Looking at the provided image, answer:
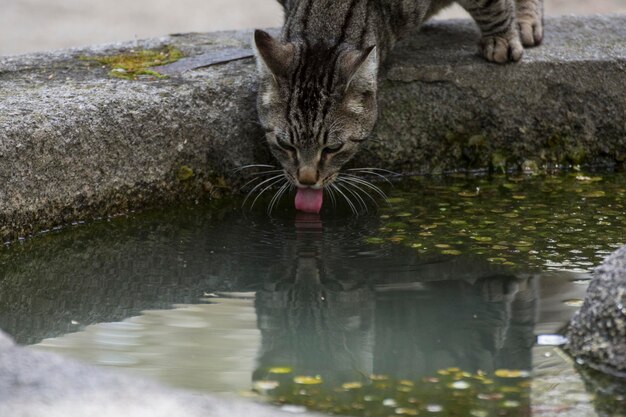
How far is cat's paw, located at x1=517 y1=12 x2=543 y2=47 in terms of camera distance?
478 cm

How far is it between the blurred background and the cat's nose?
4.43 metres

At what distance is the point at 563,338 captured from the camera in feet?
8.98

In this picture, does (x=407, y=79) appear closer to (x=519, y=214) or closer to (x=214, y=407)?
(x=519, y=214)

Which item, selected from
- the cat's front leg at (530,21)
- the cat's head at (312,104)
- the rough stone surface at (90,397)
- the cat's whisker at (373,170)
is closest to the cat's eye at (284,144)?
the cat's head at (312,104)

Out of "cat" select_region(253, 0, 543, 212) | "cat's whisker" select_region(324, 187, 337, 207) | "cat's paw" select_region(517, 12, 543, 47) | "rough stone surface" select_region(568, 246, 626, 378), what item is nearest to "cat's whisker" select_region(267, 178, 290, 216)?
"cat" select_region(253, 0, 543, 212)

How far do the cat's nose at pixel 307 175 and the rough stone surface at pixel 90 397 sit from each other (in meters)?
1.79

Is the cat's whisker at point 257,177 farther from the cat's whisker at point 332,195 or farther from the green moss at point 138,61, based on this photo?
the green moss at point 138,61

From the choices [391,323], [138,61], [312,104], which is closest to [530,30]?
[312,104]

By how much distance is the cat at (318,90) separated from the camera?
3832 mm

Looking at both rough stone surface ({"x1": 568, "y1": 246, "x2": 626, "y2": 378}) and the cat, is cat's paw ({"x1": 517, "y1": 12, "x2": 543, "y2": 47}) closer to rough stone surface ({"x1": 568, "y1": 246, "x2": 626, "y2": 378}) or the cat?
the cat

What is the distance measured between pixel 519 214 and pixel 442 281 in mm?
763

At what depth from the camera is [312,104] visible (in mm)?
3814

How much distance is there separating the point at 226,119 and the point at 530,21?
1541 mm

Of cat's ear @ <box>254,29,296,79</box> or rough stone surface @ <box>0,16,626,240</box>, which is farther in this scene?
cat's ear @ <box>254,29,296,79</box>
